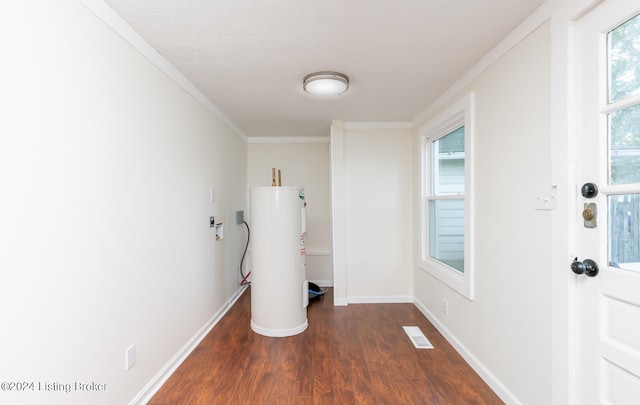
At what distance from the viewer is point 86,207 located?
4.44 ft

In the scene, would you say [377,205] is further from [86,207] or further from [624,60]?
[86,207]

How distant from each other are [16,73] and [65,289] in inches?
34.1

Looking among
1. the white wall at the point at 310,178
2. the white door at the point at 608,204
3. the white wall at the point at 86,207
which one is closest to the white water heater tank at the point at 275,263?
the white wall at the point at 86,207

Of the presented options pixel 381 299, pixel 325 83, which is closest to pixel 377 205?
pixel 381 299

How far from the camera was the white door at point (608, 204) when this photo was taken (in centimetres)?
112

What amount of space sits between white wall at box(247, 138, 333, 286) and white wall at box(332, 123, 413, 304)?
82cm

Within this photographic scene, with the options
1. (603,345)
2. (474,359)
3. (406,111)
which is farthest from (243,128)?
(603,345)

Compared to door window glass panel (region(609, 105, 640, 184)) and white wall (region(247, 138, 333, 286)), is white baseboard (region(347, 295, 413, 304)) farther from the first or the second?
door window glass panel (region(609, 105, 640, 184))

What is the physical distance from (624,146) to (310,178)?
11.4 ft

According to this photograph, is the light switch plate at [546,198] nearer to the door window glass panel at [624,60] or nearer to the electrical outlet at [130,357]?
the door window glass panel at [624,60]

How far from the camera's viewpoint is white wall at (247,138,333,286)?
14.1 feet

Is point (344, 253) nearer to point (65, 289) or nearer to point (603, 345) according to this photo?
point (603, 345)

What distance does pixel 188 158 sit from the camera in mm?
2387

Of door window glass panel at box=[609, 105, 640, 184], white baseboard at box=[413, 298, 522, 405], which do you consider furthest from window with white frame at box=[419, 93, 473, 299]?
door window glass panel at box=[609, 105, 640, 184]
